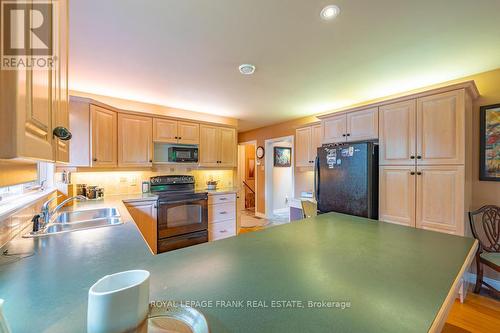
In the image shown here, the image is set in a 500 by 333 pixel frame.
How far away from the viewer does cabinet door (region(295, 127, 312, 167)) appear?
3.87 meters

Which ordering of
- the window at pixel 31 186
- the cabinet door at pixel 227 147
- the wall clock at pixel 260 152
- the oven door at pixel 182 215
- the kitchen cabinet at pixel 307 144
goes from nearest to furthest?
the window at pixel 31 186 → the oven door at pixel 182 215 → the kitchen cabinet at pixel 307 144 → the cabinet door at pixel 227 147 → the wall clock at pixel 260 152

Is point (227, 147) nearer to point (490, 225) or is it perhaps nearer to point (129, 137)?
point (129, 137)

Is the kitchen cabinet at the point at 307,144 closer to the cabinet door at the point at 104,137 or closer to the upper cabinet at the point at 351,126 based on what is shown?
the upper cabinet at the point at 351,126

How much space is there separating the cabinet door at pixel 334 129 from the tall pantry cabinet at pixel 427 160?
1.61 ft

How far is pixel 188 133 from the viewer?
142 inches

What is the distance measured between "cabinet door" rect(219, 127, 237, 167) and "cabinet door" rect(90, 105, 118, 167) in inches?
66.2

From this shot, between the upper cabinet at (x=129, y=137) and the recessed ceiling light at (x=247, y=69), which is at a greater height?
the recessed ceiling light at (x=247, y=69)

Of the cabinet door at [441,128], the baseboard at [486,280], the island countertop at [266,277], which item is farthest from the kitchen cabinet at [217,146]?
the baseboard at [486,280]

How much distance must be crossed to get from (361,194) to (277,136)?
2724 millimetres

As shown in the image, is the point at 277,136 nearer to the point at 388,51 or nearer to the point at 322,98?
the point at 322,98

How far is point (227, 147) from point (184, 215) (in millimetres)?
1547

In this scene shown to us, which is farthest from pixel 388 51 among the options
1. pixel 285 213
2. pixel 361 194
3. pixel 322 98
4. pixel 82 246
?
pixel 285 213

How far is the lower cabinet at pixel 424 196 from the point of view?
2.14 metres

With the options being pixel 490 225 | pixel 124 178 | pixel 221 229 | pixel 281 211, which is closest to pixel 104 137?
pixel 124 178
